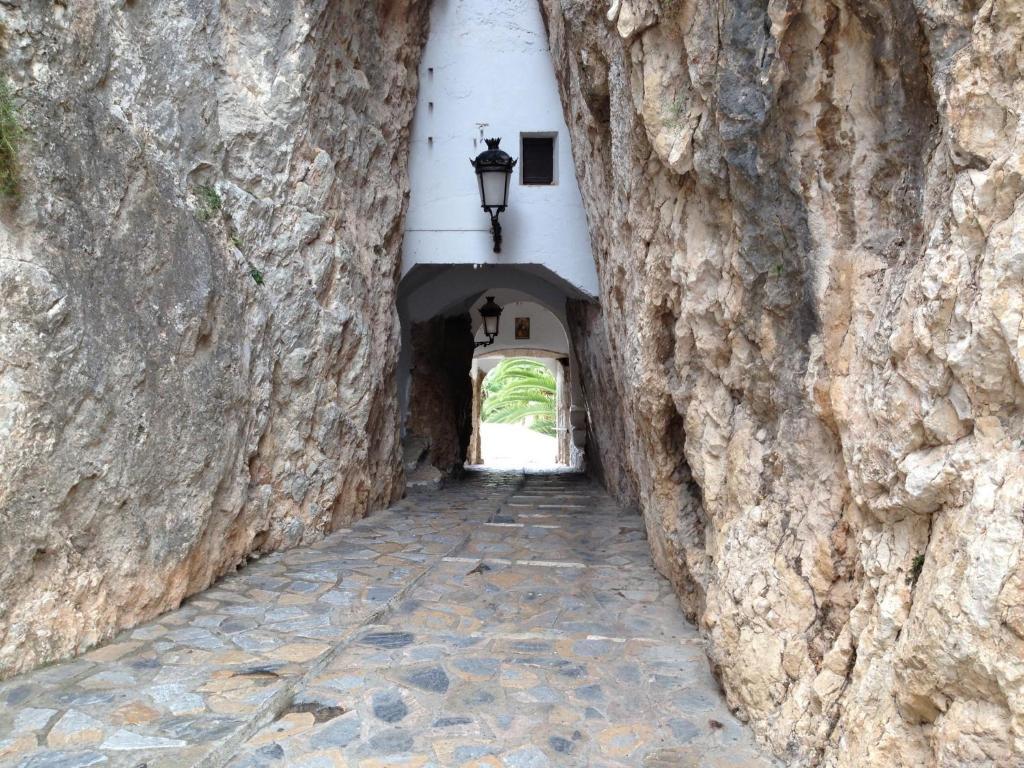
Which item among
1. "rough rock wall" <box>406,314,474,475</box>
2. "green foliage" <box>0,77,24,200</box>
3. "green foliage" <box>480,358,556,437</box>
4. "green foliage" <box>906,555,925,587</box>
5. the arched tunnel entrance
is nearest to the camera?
"green foliage" <box>906,555,925,587</box>

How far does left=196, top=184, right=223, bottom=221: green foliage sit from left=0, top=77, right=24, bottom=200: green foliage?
1.47m

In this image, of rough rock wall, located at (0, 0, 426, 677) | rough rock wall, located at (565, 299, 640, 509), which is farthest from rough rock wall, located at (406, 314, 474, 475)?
rough rock wall, located at (0, 0, 426, 677)

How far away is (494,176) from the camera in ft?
25.7

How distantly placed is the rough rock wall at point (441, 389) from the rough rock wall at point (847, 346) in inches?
280

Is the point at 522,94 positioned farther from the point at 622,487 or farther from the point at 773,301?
the point at 773,301

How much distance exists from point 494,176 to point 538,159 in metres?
1.04

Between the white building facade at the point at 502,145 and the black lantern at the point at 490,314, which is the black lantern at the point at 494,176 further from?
the black lantern at the point at 490,314

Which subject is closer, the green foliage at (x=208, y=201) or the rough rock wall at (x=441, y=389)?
the green foliage at (x=208, y=201)

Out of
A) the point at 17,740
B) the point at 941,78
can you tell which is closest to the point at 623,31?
the point at 941,78

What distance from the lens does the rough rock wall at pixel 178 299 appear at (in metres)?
3.53

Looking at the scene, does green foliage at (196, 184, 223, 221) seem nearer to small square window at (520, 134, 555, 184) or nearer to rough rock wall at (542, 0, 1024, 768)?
rough rock wall at (542, 0, 1024, 768)

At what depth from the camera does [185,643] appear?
3904 mm

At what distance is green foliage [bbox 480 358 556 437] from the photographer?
3481cm

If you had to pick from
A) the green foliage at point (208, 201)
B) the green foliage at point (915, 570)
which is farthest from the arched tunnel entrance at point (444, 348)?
the green foliage at point (915, 570)
